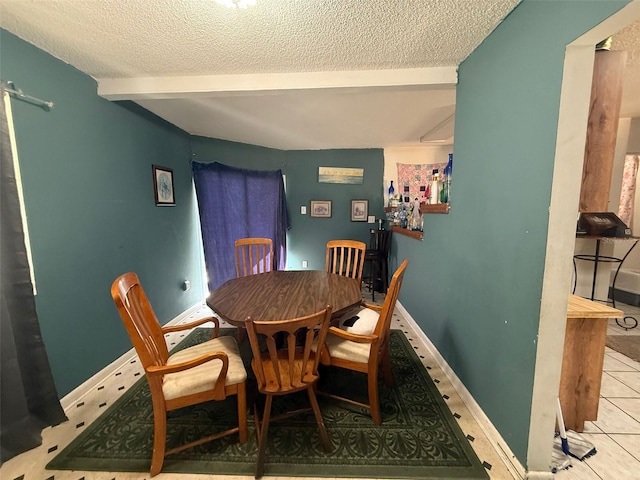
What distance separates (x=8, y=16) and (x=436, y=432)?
325 cm

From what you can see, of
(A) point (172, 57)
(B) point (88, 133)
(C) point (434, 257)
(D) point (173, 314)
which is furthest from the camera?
(D) point (173, 314)

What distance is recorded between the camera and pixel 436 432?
56.9 inches

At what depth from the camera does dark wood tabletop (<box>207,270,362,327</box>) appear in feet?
4.72

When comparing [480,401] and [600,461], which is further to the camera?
[480,401]

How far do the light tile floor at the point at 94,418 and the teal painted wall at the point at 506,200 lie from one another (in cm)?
13

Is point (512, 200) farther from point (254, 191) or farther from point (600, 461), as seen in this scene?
point (254, 191)


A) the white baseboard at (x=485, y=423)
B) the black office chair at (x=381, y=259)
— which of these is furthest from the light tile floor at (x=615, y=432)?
the black office chair at (x=381, y=259)

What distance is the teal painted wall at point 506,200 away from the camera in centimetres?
106

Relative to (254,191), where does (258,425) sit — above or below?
below

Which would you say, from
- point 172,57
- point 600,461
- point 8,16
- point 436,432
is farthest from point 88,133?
point 600,461

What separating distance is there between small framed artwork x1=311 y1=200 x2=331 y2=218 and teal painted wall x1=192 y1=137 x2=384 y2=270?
71 mm

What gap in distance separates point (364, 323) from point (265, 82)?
1.92 meters

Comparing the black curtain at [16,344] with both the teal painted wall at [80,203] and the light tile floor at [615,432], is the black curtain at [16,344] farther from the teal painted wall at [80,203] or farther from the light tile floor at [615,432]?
the light tile floor at [615,432]

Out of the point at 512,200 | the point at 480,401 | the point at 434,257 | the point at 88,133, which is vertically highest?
the point at 88,133
